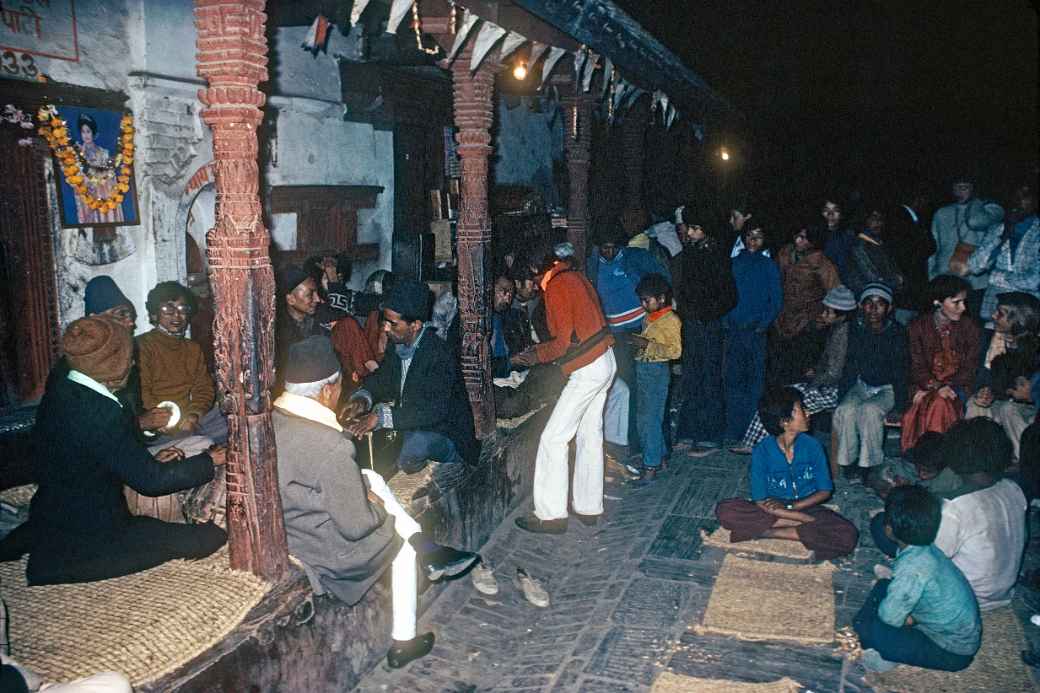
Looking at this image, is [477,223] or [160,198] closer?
[477,223]

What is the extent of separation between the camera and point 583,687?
4.75m

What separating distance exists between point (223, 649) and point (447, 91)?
9020 millimetres

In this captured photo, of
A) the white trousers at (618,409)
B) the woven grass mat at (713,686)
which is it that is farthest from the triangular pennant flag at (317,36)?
the woven grass mat at (713,686)

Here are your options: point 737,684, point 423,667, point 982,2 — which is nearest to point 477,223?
point 423,667

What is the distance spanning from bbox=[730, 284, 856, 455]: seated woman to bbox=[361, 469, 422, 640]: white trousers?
14.7 feet

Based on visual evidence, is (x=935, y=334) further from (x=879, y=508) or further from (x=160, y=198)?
(x=160, y=198)

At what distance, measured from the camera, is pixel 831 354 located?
26.7 ft

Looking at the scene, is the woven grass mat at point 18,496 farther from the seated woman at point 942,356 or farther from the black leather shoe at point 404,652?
the seated woman at point 942,356

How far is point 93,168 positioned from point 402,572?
15.3 feet

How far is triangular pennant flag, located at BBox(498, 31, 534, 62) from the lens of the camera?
6321mm

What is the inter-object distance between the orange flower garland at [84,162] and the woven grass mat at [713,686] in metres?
5.89

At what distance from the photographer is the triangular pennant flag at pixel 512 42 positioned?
6.32 m

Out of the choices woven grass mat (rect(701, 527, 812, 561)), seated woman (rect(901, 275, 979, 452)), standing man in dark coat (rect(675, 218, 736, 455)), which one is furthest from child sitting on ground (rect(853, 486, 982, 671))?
standing man in dark coat (rect(675, 218, 736, 455))

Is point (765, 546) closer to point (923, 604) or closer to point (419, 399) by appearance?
point (923, 604)
